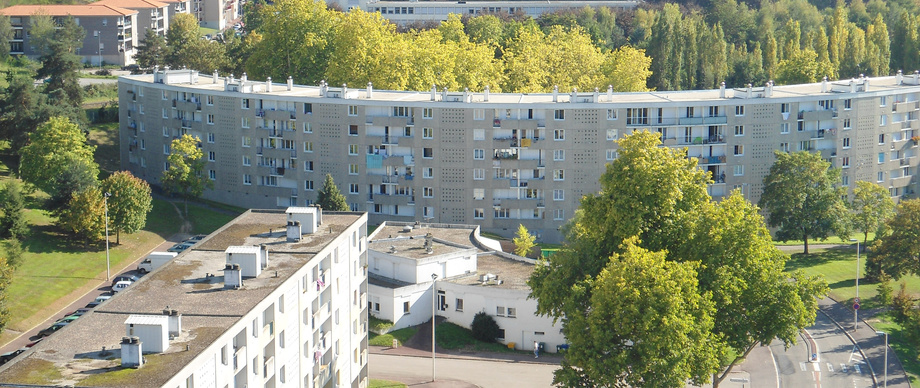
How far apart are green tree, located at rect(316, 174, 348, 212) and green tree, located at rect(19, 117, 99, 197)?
61.1ft

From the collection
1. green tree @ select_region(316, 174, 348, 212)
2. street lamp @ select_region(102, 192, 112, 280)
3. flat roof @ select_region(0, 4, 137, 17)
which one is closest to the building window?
green tree @ select_region(316, 174, 348, 212)

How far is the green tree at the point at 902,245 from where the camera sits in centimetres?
10381

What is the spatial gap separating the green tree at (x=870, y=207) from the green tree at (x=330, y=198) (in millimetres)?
43577

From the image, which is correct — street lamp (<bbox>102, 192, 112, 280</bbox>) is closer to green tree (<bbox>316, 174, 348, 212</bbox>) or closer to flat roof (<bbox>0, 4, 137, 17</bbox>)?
green tree (<bbox>316, 174, 348, 212</bbox>)

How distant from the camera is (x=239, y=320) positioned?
59438 millimetres

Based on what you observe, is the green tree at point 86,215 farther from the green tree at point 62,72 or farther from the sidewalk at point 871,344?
the sidewalk at point 871,344

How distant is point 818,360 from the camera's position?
92625 mm

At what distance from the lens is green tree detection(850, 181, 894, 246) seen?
379 ft

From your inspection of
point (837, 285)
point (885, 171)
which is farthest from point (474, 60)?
point (837, 285)

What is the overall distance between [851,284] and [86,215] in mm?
60001

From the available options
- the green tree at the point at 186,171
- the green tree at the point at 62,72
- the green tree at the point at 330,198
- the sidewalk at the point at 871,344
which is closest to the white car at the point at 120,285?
the green tree at the point at 330,198

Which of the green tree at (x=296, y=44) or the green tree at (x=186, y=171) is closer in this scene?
the green tree at (x=186, y=171)

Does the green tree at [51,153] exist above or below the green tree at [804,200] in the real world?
above

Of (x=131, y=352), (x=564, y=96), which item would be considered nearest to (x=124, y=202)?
(x=564, y=96)
